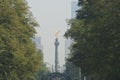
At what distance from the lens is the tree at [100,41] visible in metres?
38.1

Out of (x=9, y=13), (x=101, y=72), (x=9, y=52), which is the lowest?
(x=101, y=72)

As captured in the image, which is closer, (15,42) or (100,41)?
(100,41)

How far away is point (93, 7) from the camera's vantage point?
44.2 meters

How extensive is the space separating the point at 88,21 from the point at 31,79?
Result: 23163mm

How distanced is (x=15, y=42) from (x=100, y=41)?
47.6 ft

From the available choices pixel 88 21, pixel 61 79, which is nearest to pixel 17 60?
pixel 88 21

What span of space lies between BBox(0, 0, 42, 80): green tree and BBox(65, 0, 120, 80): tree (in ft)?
25.8

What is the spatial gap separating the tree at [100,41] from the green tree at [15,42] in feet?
25.8

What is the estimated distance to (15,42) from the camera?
5306 centimetres

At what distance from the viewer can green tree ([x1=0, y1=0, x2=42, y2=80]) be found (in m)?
53.2

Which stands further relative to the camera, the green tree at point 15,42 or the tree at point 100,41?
the green tree at point 15,42

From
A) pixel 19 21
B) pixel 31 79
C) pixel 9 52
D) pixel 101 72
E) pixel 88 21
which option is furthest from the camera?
pixel 31 79

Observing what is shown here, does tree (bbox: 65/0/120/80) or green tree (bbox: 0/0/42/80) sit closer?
tree (bbox: 65/0/120/80)

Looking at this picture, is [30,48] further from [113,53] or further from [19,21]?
[113,53]
